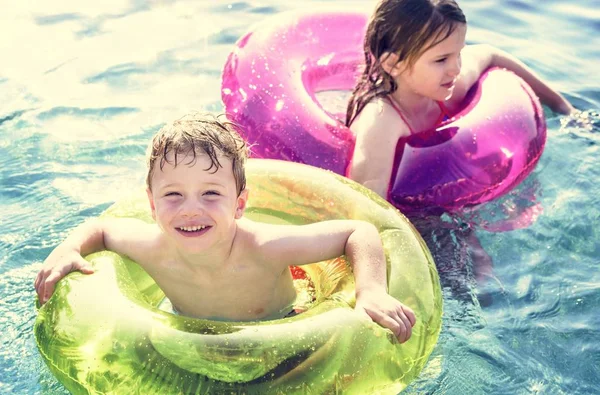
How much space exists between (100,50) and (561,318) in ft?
13.6

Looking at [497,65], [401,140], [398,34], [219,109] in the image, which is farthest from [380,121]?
[219,109]

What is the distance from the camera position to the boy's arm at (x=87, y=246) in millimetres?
2881

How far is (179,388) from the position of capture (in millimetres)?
2469

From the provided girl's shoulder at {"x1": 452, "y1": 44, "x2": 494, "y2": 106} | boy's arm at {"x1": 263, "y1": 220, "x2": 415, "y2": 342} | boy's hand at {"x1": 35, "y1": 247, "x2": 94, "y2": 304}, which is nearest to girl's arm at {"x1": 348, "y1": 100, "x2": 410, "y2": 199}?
girl's shoulder at {"x1": 452, "y1": 44, "x2": 494, "y2": 106}

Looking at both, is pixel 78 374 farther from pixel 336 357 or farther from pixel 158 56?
pixel 158 56

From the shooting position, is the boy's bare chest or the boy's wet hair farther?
the boy's bare chest

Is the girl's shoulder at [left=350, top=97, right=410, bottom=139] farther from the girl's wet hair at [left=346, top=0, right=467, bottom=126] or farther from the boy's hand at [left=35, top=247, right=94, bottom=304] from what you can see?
the boy's hand at [left=35, top=247, right=94, bottom=304]

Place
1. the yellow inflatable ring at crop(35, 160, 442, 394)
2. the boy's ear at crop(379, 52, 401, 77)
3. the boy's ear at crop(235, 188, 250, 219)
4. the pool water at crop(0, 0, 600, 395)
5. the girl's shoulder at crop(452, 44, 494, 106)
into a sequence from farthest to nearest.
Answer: the girl's shoulder at crop(452, 44, 494, 106), the boy's ear at crop(379, 52, 401, 77), the pool water at crop(0, 0, 600, 395), the boy's ear at crop(235, 188, 250, 219), the yellow inflatable ring at crop(35, 160, 442, 394)

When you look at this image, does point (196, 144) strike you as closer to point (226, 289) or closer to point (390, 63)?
point (226, 289)

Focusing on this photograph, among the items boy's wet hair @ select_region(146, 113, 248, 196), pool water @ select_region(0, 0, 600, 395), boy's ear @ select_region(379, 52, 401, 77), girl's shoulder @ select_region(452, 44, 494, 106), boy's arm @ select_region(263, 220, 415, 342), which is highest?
boy's wet hair @ select_region(146, 113, 248, 196)

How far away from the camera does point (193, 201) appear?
276cm

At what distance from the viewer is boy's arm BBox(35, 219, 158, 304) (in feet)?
9.45

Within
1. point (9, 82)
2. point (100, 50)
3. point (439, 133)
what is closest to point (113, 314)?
point (439, 133)

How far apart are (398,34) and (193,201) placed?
1.66 m
